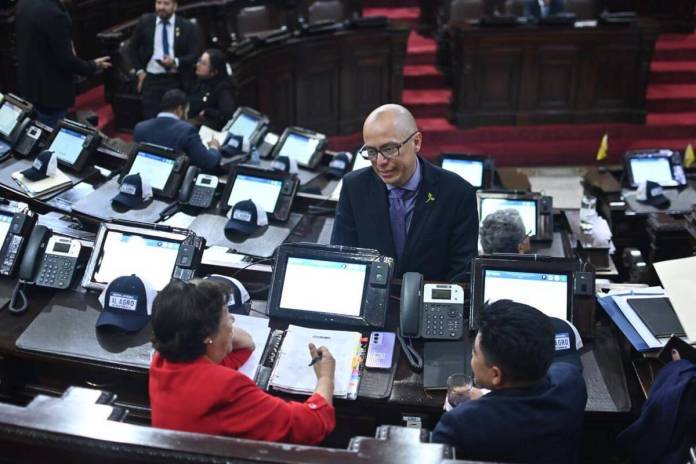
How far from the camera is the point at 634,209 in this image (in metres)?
4.78

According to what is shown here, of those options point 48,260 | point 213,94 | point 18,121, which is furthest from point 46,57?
point 48,260

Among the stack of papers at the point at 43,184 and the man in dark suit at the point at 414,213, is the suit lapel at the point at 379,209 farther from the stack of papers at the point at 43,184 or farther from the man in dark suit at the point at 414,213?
the stack of papers at the point at 43,184

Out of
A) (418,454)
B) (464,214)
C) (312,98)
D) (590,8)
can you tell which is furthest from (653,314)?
(590,8)

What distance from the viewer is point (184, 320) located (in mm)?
2043

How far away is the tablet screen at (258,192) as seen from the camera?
4.04 metres

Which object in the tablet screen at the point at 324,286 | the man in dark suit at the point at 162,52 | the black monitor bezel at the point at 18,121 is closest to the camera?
the tablet screen at the point at 324,286

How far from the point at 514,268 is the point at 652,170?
2725 mm

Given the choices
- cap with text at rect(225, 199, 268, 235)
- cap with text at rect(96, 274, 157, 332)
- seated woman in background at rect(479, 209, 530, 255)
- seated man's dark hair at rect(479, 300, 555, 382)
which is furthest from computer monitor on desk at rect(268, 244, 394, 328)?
cap with text at rect(225, 199, 268, 235)

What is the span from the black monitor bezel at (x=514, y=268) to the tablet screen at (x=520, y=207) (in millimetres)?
1402

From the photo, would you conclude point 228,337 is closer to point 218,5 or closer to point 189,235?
point 189,235

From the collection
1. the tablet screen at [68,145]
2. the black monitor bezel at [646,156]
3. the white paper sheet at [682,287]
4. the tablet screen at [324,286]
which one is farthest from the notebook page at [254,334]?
the black monitor bezel at [646,156]

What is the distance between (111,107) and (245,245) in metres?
4.02

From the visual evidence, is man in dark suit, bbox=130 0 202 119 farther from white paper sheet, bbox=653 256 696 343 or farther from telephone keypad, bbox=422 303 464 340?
white paper sheet, bbox=653 256 696 343

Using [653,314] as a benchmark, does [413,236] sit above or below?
above
